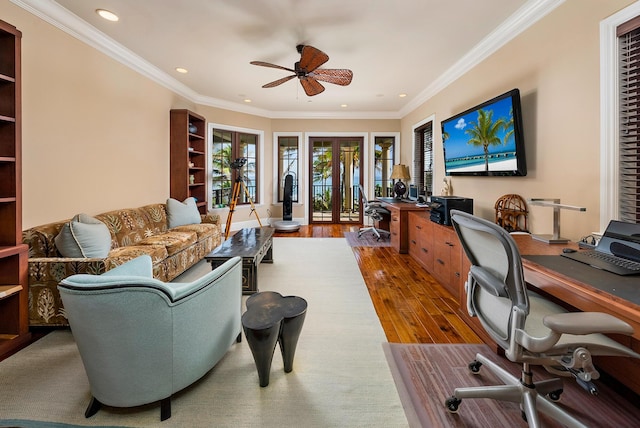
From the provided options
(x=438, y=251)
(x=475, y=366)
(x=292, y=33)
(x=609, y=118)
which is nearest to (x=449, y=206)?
(x=438, y=251)

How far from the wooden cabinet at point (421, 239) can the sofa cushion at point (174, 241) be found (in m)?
2.95

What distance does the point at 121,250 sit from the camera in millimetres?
3008

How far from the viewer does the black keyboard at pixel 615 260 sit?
1428 mm

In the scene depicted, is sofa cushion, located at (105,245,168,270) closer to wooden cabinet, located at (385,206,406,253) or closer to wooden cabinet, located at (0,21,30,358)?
wooden cabinet, located at (0,21,30,358)

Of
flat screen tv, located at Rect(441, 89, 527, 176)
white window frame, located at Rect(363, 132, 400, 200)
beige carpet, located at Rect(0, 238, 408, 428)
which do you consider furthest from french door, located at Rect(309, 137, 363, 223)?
beige carpet, located at Rect(0, 238, 408, 428)

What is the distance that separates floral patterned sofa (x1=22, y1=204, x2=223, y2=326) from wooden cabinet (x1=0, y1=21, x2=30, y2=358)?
8 cm

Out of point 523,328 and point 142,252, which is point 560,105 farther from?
point 142,252

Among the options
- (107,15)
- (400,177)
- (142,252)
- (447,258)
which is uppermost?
(107,15)

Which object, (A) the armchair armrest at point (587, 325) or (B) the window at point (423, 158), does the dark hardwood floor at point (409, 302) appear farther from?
A: (B) the window at point (423, 158)

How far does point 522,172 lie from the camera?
8.95 ft

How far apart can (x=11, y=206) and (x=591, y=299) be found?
340cm

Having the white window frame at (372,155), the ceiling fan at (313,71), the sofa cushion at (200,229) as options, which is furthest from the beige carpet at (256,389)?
the white window frame at (372,155)

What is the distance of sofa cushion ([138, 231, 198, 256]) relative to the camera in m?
3.31

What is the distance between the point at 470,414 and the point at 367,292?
5.46 ft
